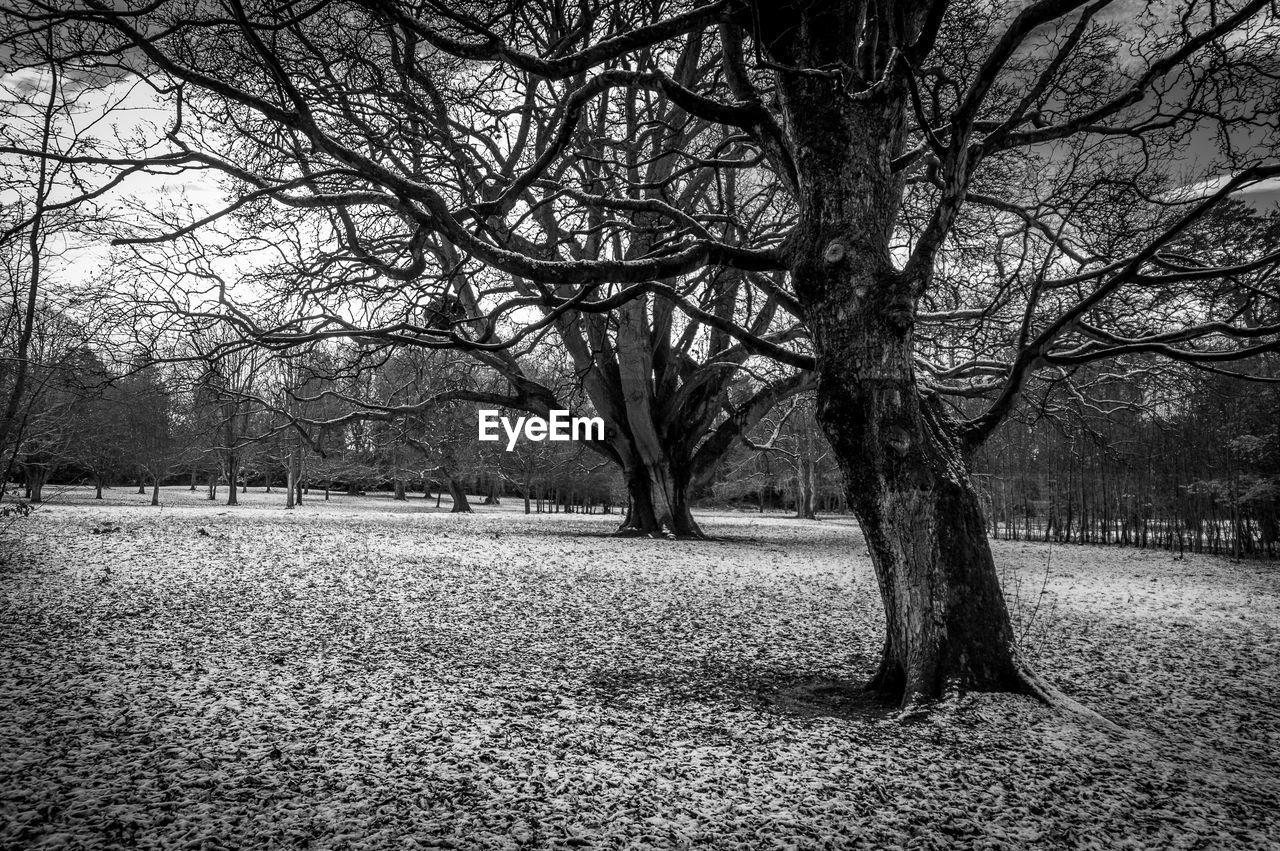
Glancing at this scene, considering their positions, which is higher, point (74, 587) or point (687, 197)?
point (687, 197)

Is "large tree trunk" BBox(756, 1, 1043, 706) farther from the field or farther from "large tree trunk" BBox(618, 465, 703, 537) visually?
"large tree trunk" BBox(618, 465, 703, 537)

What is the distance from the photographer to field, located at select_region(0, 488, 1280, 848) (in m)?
2.34

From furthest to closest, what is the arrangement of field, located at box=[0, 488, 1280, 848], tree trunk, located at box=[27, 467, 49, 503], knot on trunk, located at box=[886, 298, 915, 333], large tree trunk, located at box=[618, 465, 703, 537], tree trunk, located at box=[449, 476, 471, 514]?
tree trunk, located at box=[449, 476, 471, 514] → tree trunk, located at box=[27, 467, 49, 503] → large tree trunk, located at box=[618, 465, 703, 537] → knot on trunk, located at box=[886, 298, 915, 333] → field, located at box=[0, 488, 1280, 848]

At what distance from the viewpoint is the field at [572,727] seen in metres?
2.34

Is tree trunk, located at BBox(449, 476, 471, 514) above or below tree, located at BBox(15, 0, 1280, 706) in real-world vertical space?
below

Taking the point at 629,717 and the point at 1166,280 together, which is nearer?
the point at 629,717

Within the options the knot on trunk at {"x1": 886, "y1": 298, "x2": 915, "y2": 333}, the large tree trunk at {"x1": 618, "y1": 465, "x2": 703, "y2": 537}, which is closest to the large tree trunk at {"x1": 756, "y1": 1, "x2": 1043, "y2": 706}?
the knot on trunk at {"x1": 886, "y1": 298, "x2": 915, "y2": 333}

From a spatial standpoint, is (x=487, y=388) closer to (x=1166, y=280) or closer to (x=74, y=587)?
(x=74, y=587)

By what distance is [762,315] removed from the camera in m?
13.9

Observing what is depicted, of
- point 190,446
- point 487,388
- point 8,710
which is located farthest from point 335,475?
point 8,710

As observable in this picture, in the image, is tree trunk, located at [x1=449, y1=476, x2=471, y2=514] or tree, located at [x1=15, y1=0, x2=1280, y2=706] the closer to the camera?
tree, located at [x1=15, y1=0, x2=1280, y2=706]

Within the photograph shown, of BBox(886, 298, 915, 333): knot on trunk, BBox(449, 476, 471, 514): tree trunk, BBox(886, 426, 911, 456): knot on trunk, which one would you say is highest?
BBox(886, 298, 915, 333): knot on trunk

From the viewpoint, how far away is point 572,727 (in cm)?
335

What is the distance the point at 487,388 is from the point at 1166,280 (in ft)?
60.5
